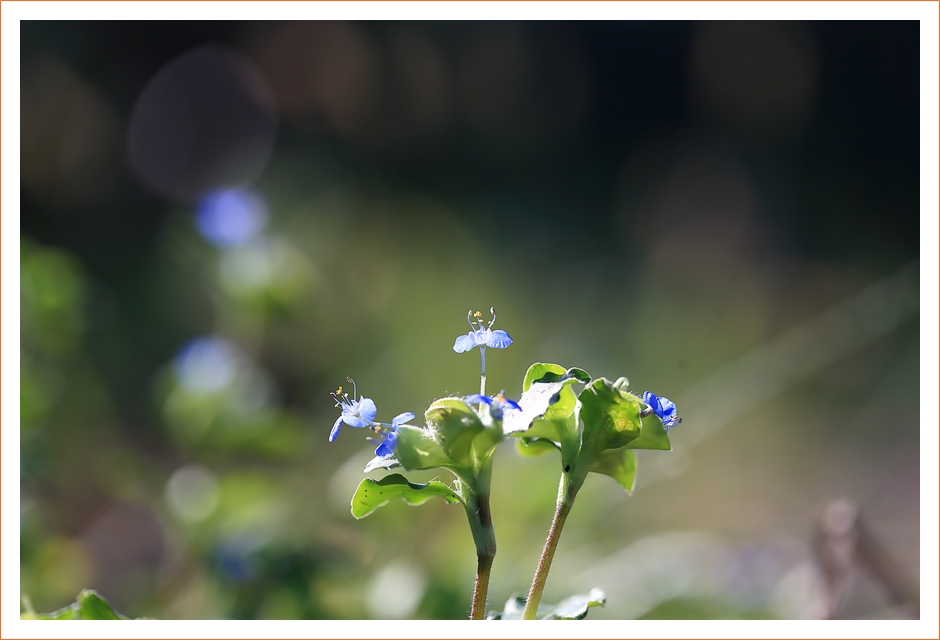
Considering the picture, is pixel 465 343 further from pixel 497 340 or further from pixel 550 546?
pixel 550 546

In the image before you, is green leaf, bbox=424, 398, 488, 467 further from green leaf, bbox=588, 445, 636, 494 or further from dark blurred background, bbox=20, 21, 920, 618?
dark blurred background, bbox=20, 21, 920, 618

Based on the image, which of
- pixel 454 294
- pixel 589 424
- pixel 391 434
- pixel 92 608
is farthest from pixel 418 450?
Answer: pixel 454 294

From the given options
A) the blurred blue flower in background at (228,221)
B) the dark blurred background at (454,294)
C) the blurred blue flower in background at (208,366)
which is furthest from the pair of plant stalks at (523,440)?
the blurred blue flower in background at (228,221)

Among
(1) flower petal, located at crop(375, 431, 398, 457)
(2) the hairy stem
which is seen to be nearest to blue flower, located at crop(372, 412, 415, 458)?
(1) flower petal, located at crop(375, 431, 398, 457)

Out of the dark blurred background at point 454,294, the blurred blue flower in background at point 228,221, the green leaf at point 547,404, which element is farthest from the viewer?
the blurred blue flower in background at point 228,221

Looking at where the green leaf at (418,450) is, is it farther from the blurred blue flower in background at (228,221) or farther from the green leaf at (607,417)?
the blurred blue flower in background at (228,221)

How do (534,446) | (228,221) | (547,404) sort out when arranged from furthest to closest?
1. (228,221)
2. (534,446)
3. (547,404)

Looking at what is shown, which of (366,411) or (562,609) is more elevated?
(366,411)
